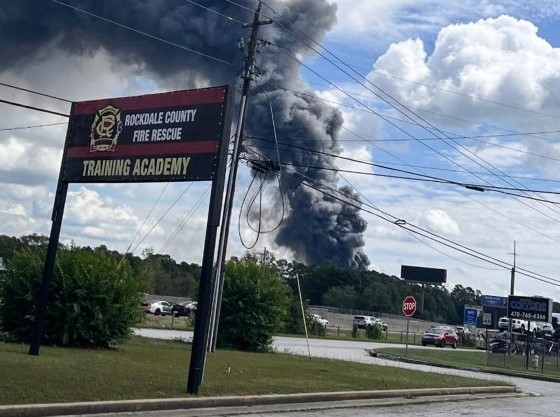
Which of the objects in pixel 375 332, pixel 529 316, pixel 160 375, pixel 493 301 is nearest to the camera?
pixel 160 375

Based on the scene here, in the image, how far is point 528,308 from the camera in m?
37.1

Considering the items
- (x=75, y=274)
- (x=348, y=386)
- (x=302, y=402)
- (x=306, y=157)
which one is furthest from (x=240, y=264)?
(x=306, y=157)

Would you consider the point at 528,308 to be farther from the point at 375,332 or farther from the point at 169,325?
the point at 169,325

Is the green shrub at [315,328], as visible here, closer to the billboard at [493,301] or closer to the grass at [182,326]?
the grass at [182,326]

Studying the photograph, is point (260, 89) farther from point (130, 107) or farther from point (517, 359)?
point (130, 107)

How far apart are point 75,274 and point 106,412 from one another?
8425mm

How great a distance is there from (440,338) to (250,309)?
103ft

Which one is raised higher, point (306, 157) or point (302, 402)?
point (306, 157)

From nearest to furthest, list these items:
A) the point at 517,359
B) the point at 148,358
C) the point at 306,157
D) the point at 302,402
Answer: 1. the point at 302,402
2. the point at 148,358
3. the point at 517,359
4. the point at 306,157

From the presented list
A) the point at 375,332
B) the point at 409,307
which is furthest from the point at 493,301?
the point at 409,307

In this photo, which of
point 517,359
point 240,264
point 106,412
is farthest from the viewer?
point 517,359

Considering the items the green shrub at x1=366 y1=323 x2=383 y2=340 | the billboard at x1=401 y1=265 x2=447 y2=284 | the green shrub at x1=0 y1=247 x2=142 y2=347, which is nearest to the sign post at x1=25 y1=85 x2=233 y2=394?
the green shrub at x1=0 y1=247 x2=142 y2=347

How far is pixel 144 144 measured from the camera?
50.1 ft

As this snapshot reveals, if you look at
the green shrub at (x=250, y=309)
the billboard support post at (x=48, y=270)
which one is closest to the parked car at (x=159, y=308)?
the green shrub at (x=250, y=309)
